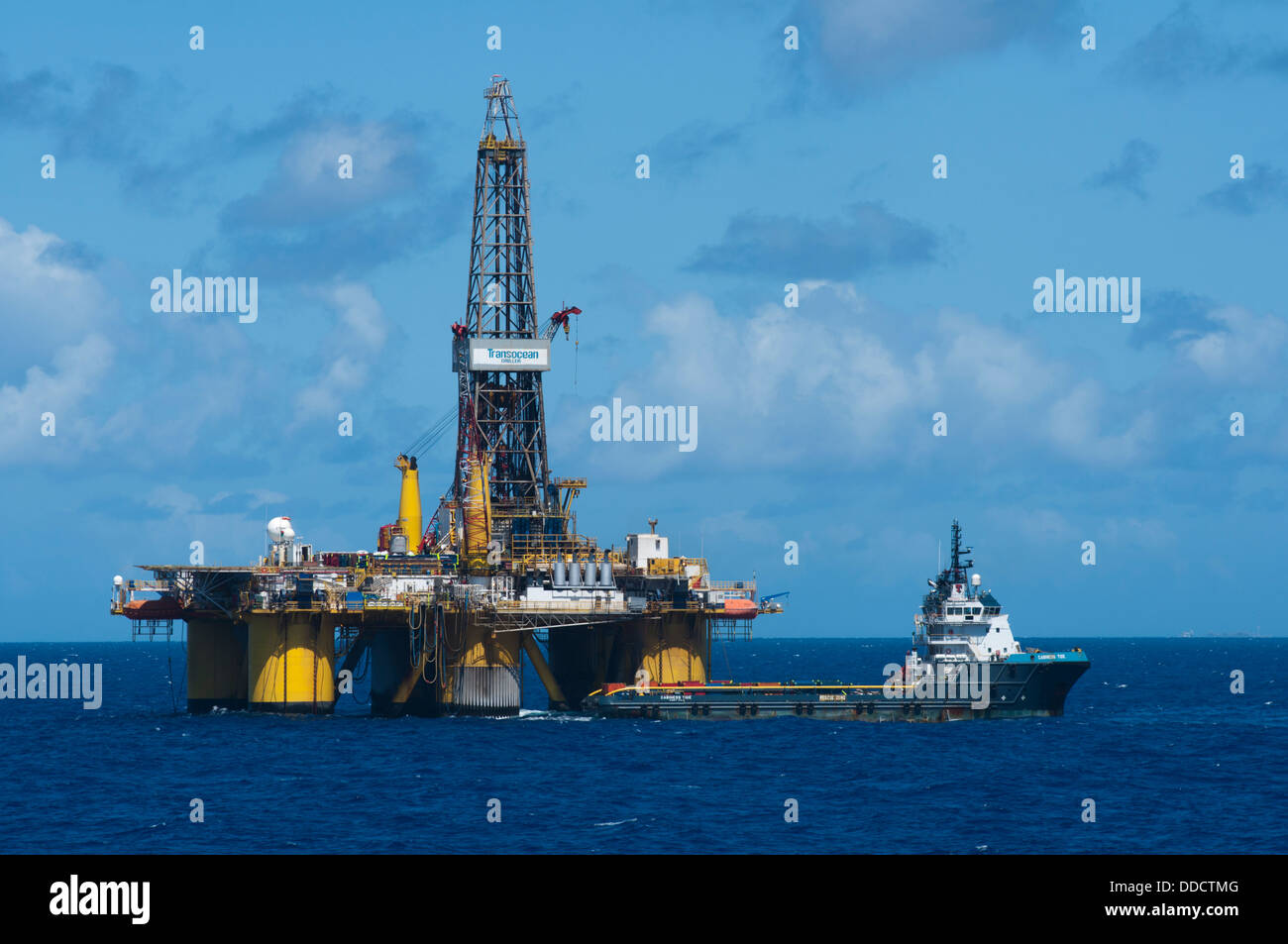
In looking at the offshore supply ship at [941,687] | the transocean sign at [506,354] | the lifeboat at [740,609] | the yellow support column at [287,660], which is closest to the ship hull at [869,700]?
the offshore supply ship at [941,687]

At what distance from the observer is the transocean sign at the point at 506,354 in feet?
326

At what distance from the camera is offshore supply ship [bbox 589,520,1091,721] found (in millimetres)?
82750

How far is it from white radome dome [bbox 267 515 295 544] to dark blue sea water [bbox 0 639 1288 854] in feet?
→ 32.4

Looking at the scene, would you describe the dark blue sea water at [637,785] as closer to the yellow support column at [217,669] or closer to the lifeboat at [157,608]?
the yellow support column at [217,669]

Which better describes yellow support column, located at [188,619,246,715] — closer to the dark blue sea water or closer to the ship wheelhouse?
the dark blue sea water

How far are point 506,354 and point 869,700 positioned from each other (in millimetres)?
31808

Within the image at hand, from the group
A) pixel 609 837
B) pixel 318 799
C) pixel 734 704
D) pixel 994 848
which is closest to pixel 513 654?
pixel 734 704

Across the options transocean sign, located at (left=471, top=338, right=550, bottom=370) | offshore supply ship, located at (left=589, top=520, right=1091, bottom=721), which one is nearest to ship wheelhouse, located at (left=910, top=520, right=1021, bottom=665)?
offshore supply ship, located at (left=589, top=520, right=1091, bottom=721)

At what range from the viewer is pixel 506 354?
99.8 metres

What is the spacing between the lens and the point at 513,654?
3457 inches

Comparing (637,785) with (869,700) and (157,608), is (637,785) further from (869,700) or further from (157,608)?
(157,608)

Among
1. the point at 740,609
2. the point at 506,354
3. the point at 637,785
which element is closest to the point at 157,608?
the point at 506,354

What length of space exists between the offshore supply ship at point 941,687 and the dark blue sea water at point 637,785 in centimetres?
117
